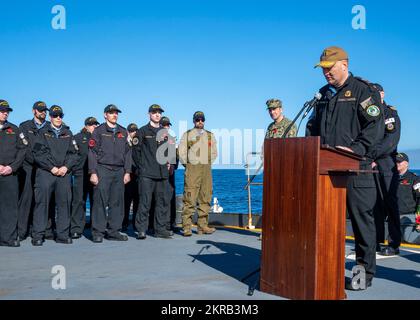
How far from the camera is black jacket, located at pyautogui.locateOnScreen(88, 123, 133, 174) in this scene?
7.74 metres

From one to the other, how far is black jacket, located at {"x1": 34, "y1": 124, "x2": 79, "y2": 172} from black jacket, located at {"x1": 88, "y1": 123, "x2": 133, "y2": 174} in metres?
0.33

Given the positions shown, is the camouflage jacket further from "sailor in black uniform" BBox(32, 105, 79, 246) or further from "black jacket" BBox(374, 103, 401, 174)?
"sailor in black uniform" BBox(32, 105, 79, 246)

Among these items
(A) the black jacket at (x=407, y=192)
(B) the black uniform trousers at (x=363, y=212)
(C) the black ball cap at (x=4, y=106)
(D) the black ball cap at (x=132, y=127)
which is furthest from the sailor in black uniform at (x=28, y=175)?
(A) the black jacket at (x=407, y=192)

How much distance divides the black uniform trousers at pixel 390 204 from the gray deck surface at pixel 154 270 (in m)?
0.26

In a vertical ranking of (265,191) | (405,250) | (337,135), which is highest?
(337,135)

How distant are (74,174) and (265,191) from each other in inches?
206

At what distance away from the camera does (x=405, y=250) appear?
261 inches

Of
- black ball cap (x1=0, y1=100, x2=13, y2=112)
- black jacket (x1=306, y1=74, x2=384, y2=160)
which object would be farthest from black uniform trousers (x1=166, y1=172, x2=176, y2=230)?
black jacket (x1=306, y1=74, x2=384, y2=160)

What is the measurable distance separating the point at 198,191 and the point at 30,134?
2.79 m

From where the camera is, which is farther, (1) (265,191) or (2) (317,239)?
(1) (265,191)

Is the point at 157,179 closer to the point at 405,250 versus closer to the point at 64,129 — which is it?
the point at 64,129

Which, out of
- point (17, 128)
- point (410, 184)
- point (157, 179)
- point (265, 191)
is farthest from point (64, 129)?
point (410, 184)

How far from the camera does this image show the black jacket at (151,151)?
8148mm
